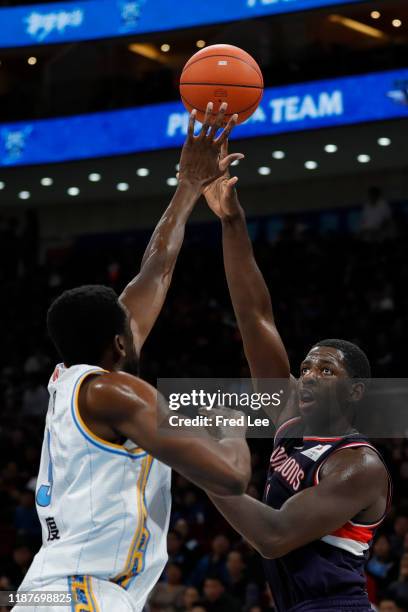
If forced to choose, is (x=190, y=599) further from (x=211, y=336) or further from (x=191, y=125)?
(x=191, y=125)

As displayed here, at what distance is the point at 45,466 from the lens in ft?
10.2

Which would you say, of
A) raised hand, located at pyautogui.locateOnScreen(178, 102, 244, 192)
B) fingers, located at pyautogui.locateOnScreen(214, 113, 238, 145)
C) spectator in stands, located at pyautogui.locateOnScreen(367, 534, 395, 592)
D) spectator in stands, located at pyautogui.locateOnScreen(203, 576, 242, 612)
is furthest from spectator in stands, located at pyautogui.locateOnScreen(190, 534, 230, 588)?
fingers, located at pyautogui.locateOnScreen(214, 113, 238, 145)

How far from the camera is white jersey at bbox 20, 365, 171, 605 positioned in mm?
2957

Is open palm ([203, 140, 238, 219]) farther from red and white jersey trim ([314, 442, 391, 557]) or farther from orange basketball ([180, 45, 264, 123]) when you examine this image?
red and white jersey trim ([314, 442, 391, 557])

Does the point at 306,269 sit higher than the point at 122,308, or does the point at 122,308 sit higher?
the point at 306,269

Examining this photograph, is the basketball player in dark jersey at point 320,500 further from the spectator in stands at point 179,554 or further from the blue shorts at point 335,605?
the spectator in stands at point 179,554

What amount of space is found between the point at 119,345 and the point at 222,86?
1893mm

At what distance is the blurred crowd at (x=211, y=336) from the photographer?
9.05m

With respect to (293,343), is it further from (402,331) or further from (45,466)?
(45,466)

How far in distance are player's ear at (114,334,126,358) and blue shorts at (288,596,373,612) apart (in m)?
1.24

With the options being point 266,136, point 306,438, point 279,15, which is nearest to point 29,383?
point 266,136

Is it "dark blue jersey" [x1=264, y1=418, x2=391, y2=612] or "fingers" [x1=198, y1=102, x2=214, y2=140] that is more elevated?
"fingers" [x1=198, y1=102, x2=214, y2=140]

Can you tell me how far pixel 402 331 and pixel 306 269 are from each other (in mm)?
2975

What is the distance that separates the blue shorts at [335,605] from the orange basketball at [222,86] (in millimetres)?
2083
